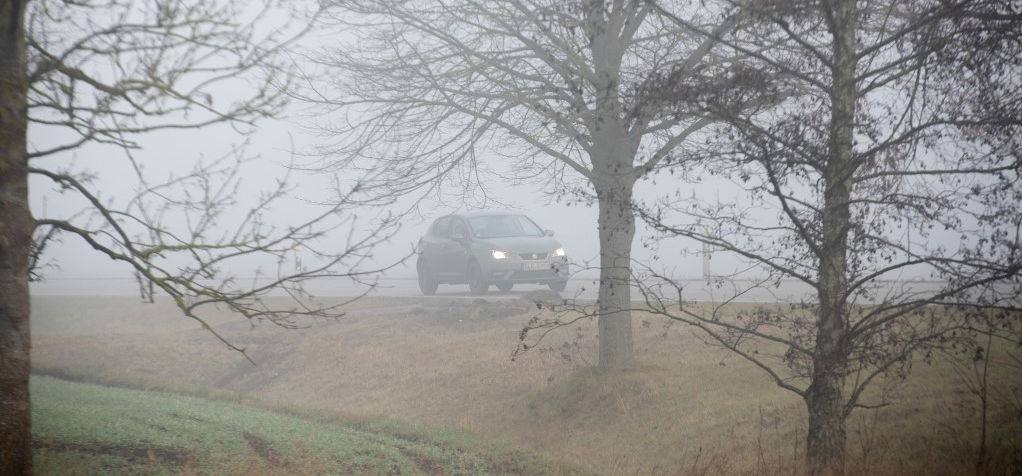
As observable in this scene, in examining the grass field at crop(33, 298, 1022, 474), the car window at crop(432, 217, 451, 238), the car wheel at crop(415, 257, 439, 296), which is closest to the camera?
the grass field at crop(33, 298, 1022, 474)

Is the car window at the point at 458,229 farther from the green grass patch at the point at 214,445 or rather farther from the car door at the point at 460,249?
the green grass patch at the point at 214,445

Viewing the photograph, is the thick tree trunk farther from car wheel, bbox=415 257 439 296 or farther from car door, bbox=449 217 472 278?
car wheel, bbox=415 257 439 296

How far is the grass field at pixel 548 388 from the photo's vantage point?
7.67 metres

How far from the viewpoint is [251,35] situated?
653 cm

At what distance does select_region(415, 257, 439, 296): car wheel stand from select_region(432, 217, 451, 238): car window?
1005mm

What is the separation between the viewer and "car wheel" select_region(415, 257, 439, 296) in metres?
21.5

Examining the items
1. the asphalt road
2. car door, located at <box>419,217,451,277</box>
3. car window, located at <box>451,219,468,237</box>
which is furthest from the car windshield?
the asphalt road

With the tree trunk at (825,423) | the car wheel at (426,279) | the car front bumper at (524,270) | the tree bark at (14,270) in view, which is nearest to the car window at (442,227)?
the car wheel at (426,279)

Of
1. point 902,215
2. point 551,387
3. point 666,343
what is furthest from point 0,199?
point 666,343

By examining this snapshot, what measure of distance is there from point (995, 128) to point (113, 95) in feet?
21.2

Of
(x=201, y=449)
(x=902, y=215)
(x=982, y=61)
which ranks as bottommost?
(x=201, y=449)

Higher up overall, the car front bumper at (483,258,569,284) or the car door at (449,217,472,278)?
the car door at (449,217,472,278)

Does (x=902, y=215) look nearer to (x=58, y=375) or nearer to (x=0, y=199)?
(x=0, y=199)

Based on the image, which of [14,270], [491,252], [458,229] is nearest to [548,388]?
[491,252]
